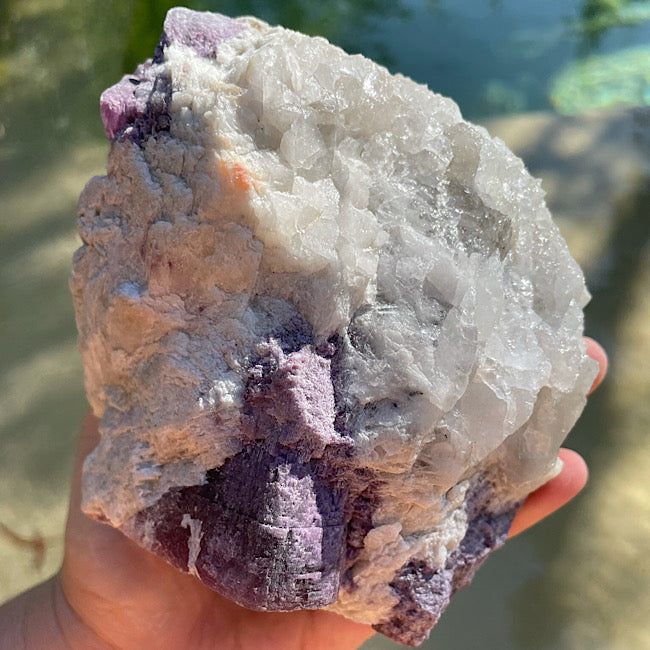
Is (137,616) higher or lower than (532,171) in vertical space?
lower

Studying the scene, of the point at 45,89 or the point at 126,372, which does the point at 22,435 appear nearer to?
the point at 126,372

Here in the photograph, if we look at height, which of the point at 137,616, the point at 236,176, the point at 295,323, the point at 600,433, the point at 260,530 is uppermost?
the point at 236,176

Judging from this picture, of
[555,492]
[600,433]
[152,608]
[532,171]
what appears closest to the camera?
[152,608]

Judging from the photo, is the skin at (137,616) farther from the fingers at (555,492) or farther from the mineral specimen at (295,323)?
the fingers at (555,492)

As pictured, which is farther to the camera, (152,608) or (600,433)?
(600,433)

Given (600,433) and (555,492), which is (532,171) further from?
(555,492)

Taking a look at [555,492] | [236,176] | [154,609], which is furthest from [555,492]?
[236,176]
